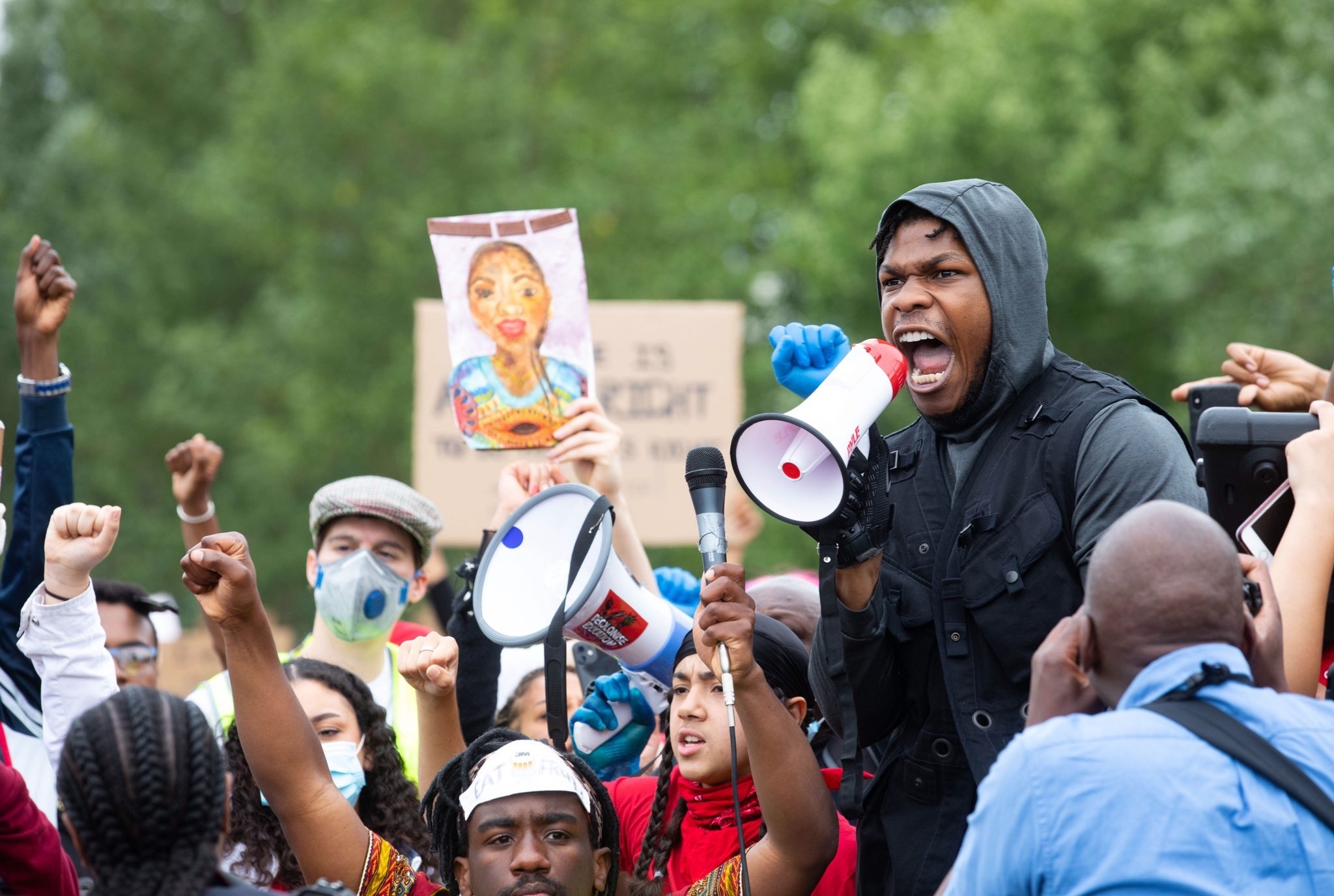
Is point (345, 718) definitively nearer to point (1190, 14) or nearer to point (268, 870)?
point (268, 870)

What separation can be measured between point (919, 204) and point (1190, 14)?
16.2 m

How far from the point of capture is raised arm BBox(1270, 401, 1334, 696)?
322 cm

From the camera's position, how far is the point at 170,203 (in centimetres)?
1764

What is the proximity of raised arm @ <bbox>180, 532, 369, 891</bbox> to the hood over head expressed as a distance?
1.62m

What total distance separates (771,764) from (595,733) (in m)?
1.22

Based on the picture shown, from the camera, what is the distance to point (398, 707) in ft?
17.4

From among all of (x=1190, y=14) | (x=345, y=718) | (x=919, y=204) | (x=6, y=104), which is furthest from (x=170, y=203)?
(x=919, y=204)

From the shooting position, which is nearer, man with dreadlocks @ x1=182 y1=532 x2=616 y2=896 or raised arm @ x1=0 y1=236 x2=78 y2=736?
man with dreadlocks @ x1=182 y1=532 x2=616 y2=896

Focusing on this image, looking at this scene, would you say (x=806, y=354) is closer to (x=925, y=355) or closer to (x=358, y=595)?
(x=925, y=355)

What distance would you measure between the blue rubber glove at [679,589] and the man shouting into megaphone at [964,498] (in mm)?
1889

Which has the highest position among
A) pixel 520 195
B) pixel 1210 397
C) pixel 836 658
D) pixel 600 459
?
pixel 520 195

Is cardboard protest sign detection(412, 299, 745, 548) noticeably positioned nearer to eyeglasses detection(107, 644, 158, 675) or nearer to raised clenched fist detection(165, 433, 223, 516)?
raised clenched fist detection(165, 433, 223, 516)

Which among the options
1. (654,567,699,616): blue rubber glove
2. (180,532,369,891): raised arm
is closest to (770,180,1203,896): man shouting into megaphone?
(180,532,369,891): raised arm

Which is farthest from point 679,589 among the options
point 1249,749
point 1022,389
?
point 1249,749
